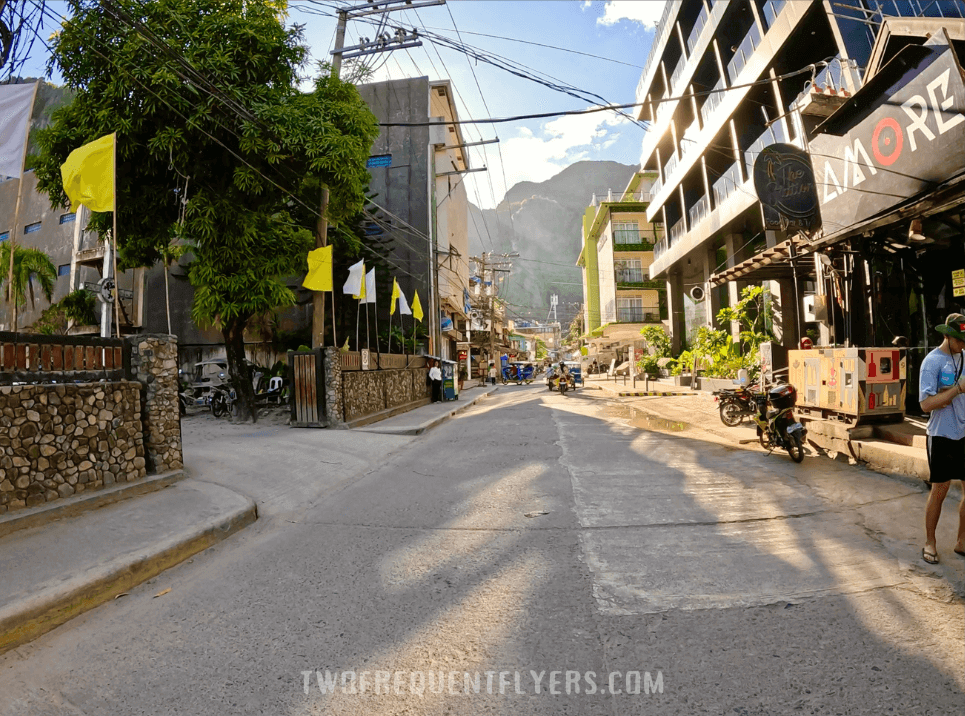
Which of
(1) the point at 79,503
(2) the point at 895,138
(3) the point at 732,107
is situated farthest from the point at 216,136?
(3) the point at 732,107

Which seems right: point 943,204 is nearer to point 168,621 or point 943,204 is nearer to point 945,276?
point 945,276

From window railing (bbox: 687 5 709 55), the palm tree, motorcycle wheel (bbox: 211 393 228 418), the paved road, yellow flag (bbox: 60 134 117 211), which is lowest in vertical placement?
the paved road

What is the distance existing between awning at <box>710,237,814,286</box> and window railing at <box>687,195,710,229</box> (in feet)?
32.6

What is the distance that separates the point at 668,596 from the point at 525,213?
7067 inches

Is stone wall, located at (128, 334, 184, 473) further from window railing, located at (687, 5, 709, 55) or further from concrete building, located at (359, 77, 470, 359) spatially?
window railing, located at (687, 5, 709, 55)

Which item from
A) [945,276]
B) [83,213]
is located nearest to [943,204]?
[945,276]

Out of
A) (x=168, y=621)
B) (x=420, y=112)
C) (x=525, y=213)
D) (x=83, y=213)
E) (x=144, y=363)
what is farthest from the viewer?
(x=525, y=213)

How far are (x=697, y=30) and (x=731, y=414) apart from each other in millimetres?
20727

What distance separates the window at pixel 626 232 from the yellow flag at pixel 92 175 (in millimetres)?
43047

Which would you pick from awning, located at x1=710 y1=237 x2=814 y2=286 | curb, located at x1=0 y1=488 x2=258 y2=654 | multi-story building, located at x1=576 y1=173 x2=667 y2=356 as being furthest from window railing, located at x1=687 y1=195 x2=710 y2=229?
curb, located at x1=0 y1=488 x2=258 y2=654

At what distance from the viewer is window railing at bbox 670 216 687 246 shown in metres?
27.4

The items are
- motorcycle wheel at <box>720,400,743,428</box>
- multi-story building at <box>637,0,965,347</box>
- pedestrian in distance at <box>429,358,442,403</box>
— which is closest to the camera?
motorcycle wheel at <box>720,400,743,428</box>

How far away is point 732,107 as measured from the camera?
63.2ft

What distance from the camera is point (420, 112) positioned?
2758cm
